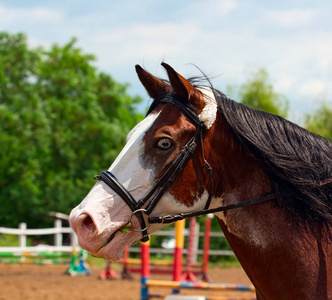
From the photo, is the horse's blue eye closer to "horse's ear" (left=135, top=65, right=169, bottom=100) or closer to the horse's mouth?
"horse's ear" (left=135, top=65, right=169, bottom=100)

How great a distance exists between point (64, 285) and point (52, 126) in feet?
46.6

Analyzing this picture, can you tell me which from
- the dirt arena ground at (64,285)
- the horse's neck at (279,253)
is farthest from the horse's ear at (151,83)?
the dirt arena ground at (64,285)

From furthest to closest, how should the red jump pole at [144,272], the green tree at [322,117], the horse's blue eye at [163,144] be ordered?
the green tree at [322,117] < the red jump pole at [144,272] < the horse's blue eye at [163,144]

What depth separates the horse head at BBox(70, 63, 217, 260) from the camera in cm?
226

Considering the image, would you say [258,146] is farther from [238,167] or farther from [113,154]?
[113,154]

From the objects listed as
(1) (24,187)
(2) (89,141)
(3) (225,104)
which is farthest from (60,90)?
(3) (225,104)

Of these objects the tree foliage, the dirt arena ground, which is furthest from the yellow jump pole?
the tree foliage

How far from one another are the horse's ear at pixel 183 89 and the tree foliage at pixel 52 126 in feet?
63.4

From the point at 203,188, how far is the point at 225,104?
47 cm

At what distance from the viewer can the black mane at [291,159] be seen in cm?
242

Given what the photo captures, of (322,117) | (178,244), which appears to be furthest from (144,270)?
(322,117)

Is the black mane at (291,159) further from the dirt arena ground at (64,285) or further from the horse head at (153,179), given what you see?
the dirt arena ground at (64,285)

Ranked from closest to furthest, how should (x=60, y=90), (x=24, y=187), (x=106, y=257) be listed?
(x=106, y=257), (x=24, y=187), (x=60, y=90)

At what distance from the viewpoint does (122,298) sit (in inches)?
370
